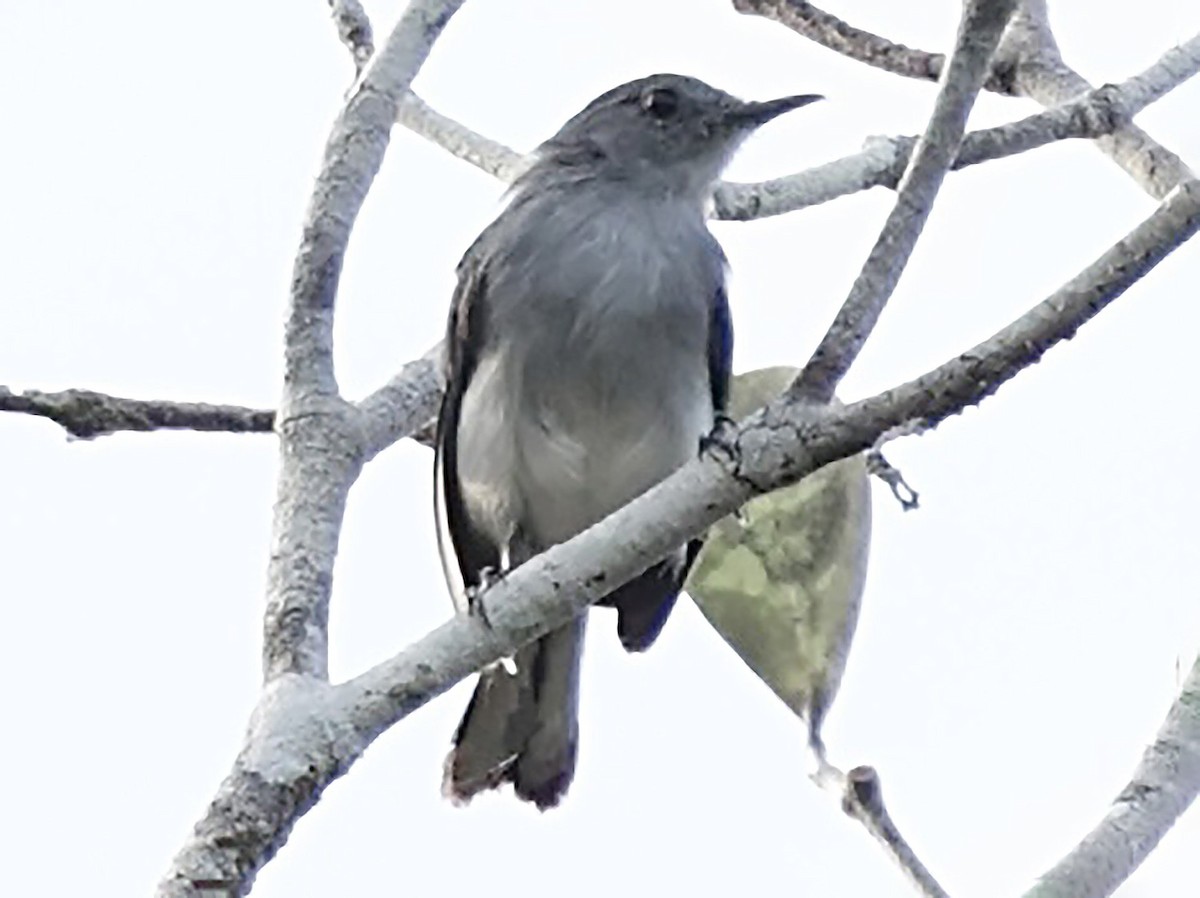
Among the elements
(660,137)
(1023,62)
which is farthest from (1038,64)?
(660,137)

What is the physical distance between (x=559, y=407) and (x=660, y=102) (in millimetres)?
1249

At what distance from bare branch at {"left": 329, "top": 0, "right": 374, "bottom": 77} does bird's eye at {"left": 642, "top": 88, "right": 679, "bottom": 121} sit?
1.41 meters

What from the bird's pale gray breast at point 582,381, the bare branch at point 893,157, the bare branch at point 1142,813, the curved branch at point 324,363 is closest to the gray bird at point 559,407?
the bird's pale gray breast at point 582,381

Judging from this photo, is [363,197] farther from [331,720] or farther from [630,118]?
[630,118]

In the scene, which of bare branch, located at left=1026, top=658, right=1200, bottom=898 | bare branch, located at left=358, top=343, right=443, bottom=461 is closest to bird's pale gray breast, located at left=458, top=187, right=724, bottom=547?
bare branch, located at left=358, top=343, right=443, bottom=461

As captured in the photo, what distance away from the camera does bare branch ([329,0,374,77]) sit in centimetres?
614

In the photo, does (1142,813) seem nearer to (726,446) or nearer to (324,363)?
(726,446)

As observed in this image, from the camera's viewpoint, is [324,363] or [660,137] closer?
[324,363]

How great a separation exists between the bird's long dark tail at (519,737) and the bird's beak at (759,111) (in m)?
1.52

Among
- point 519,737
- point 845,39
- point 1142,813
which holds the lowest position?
point 1142,813

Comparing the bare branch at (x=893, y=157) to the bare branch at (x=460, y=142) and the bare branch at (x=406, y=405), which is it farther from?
the bare branch at (x=406, y=405)

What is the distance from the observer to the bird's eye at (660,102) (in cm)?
749

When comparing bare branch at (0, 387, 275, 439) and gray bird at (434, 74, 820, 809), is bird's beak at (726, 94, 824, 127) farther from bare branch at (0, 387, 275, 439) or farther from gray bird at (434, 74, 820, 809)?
bare branch at (0, 387, 275, 439)

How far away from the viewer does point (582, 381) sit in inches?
261
